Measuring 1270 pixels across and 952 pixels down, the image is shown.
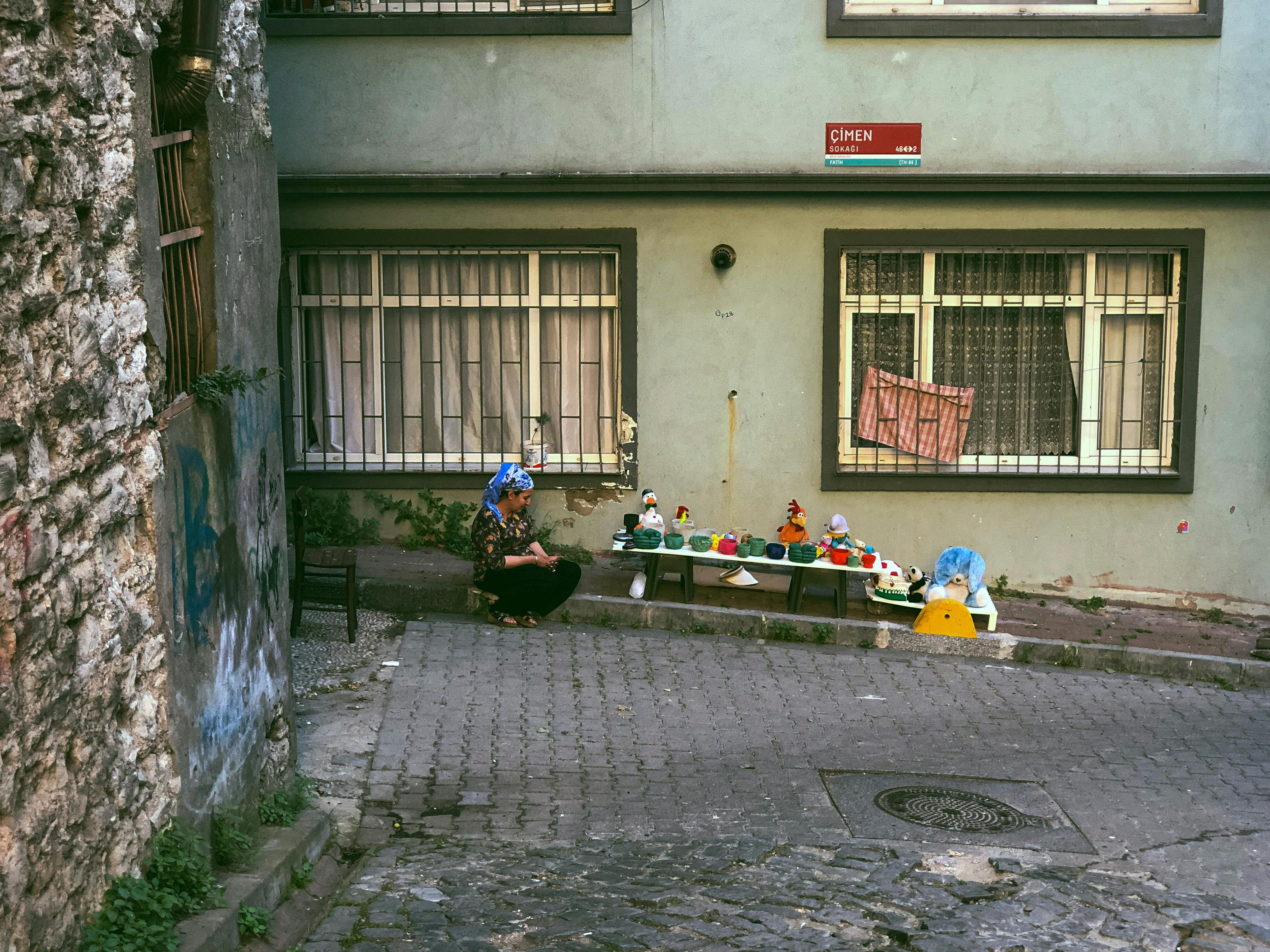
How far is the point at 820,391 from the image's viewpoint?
11.0 m

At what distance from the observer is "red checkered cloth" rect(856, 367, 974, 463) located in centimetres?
1108

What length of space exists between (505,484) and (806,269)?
11.2 ft

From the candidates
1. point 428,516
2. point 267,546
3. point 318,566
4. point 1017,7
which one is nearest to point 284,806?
point 267,546

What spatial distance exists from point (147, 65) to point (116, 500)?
1.57m

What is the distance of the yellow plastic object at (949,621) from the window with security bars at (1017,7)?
4.97 meters

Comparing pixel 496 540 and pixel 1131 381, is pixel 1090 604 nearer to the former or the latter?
pixel 1131 381

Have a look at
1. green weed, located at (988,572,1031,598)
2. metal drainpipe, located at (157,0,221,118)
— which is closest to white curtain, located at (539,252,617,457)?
green weed, located at (988,572,1031,598)

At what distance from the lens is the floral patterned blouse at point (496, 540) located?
30.8 ft

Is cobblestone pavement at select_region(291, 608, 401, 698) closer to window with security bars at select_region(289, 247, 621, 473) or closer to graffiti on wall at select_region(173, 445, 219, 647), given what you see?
window with security bars at select_region(289, 247, 621, 473)

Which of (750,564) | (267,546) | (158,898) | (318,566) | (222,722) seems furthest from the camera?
(750,564)

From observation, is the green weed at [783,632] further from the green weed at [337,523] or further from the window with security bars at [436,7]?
the window with security bars at [436,7]

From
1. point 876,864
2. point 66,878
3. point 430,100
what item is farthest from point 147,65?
point 430,100

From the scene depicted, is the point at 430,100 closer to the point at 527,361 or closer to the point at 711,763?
the point at 527,361

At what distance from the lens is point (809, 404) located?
11008mm
